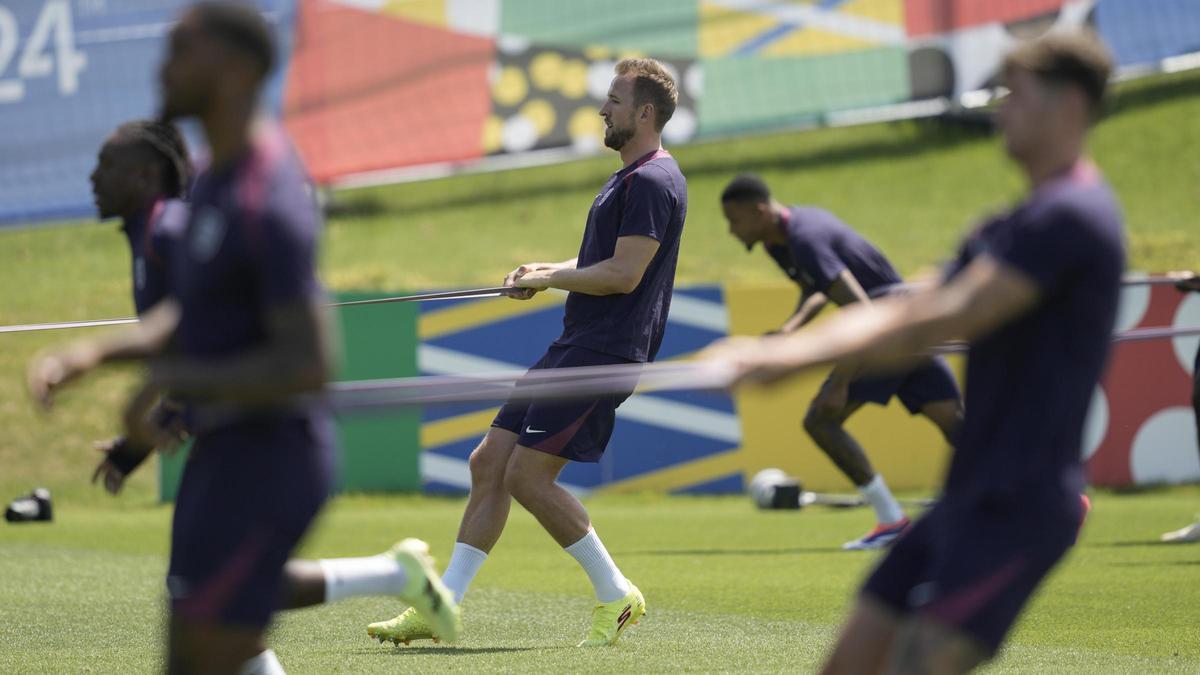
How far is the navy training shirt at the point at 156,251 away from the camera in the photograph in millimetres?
4664

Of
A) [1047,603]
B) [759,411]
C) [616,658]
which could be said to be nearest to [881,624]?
[616,658]

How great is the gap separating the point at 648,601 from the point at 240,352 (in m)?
5.35

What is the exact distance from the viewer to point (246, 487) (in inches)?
147

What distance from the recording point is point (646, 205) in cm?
707

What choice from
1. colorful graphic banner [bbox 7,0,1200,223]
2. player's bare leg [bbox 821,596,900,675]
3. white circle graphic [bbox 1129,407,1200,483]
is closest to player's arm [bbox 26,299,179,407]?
player's bare leg [bbox 821,596,900,675]

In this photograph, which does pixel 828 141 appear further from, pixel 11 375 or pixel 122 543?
pixel 122 543

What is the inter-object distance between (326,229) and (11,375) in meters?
6.15

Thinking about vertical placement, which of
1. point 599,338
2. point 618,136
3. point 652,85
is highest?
point 652,85

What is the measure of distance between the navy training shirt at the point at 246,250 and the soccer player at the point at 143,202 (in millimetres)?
873

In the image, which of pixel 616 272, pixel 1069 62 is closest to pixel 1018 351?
pixel 1069 62

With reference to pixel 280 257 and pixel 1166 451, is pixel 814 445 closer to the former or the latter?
pixel 1166 451

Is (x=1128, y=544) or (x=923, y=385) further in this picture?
(x=1128, y=544)

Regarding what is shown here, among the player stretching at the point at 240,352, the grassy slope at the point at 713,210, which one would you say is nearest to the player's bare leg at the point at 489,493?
the player stretching at the point at 240,352

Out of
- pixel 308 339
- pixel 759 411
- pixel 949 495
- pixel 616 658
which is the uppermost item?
pixel 308 339
